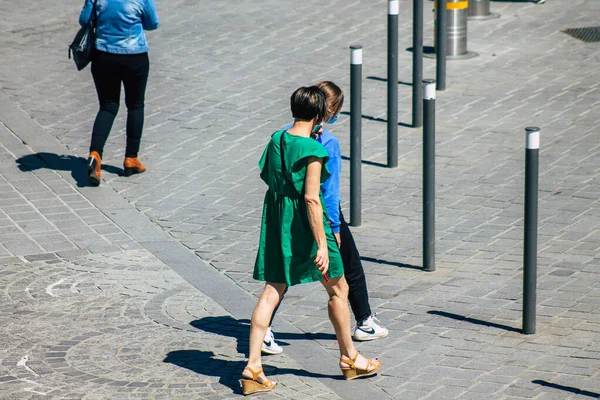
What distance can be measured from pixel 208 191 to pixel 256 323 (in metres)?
3.48

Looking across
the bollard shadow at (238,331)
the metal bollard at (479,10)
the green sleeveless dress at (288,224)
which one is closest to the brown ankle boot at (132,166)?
the bollard shadow at (238,331)

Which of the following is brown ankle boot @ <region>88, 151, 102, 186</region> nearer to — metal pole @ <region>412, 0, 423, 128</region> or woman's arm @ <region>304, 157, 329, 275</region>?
metal pole @ <region>412, 0, 423, 128</region>

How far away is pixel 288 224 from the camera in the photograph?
5.64 metres

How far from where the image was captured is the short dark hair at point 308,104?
5.55 m

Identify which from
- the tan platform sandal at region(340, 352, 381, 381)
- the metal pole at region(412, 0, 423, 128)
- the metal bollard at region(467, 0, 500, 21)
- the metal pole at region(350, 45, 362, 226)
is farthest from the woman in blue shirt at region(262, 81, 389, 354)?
the metal bollard at region(467, 0, 500, 21)

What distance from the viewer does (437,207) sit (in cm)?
866

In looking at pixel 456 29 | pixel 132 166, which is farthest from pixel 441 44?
pixel 132 166

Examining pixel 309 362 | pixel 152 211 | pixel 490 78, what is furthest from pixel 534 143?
pixel 490 78

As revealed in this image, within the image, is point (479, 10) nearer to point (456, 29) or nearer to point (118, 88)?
point (456, 29)

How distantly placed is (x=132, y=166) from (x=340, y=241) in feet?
12.3

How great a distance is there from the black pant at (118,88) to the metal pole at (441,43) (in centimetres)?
364

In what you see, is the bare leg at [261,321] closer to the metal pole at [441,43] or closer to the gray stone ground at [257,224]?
the gray stone ground at [257,224]

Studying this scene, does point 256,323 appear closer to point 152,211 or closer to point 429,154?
point 429,154

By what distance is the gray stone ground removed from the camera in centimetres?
606
